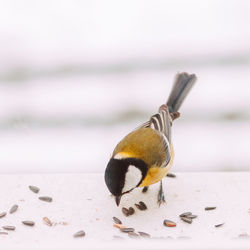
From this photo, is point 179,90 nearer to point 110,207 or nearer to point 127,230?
point 110,207

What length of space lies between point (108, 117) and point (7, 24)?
32.2 inches

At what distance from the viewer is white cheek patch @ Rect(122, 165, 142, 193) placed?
1.52 metres

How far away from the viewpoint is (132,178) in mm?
1538

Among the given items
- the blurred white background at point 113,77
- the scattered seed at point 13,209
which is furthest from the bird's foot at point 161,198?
the blurred white background at point 113,77

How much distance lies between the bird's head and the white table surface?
7cm

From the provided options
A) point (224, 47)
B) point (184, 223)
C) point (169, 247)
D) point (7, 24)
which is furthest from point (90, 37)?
point (169, 247)

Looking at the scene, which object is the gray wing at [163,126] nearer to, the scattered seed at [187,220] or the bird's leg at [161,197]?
the bird's leg at [161,197]

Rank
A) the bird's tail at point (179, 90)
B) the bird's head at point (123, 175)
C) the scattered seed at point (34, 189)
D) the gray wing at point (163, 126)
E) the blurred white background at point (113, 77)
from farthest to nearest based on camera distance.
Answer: the blurred white background at point (113, 77) → the bird's tail at point (179, 90) → the gray wing at point (163, 126) → the scattered seed at point (34, 189) → the bird's head at point (123, 175)

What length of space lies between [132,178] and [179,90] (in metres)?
0.55

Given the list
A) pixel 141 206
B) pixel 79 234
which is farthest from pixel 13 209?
pixel 141 206

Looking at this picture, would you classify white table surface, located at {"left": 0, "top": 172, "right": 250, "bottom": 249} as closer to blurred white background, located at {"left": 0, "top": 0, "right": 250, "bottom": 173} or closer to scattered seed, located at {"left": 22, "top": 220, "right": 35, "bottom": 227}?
scattered seed, located at {"left": 22, "top": 220, "right": 35, "bottom": 227}

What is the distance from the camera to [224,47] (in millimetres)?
2947

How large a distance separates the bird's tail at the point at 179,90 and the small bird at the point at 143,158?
7 cm

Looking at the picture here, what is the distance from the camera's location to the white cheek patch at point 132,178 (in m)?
1.52
